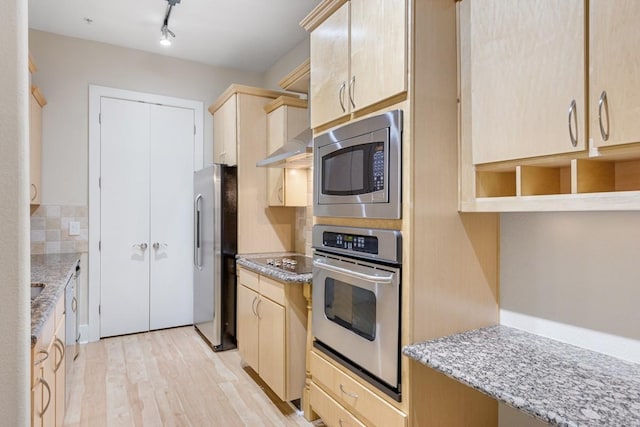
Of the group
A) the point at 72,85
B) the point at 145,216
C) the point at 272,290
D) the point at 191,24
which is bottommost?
the point at 272,290

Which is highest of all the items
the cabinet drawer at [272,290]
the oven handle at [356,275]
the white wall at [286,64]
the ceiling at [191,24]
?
the ceiling at [191,24]

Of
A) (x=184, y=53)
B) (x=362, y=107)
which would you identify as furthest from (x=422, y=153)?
(x=184, y=53)

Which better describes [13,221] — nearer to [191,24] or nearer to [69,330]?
[69,330]

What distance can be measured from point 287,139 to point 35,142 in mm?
2138

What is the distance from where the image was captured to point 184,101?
4.04 metres

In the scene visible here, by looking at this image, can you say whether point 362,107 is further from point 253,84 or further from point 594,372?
point 253,84

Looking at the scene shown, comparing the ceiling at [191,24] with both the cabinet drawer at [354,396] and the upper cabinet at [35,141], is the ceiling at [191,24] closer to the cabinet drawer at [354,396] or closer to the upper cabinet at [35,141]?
the upper cabinet at [35,141]

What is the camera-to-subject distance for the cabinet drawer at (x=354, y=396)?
1516mm

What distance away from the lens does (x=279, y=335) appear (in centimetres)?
237

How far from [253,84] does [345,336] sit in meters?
3.46

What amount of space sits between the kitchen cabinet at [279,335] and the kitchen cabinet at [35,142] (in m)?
2.03

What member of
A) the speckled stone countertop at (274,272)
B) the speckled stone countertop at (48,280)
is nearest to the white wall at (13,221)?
the speckled stone countertop at (48,280)

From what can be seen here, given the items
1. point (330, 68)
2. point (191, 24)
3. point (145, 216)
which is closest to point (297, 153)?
point (330, 68)

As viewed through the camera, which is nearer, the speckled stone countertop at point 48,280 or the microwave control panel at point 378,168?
the speckled stone countertop at point 48,280
